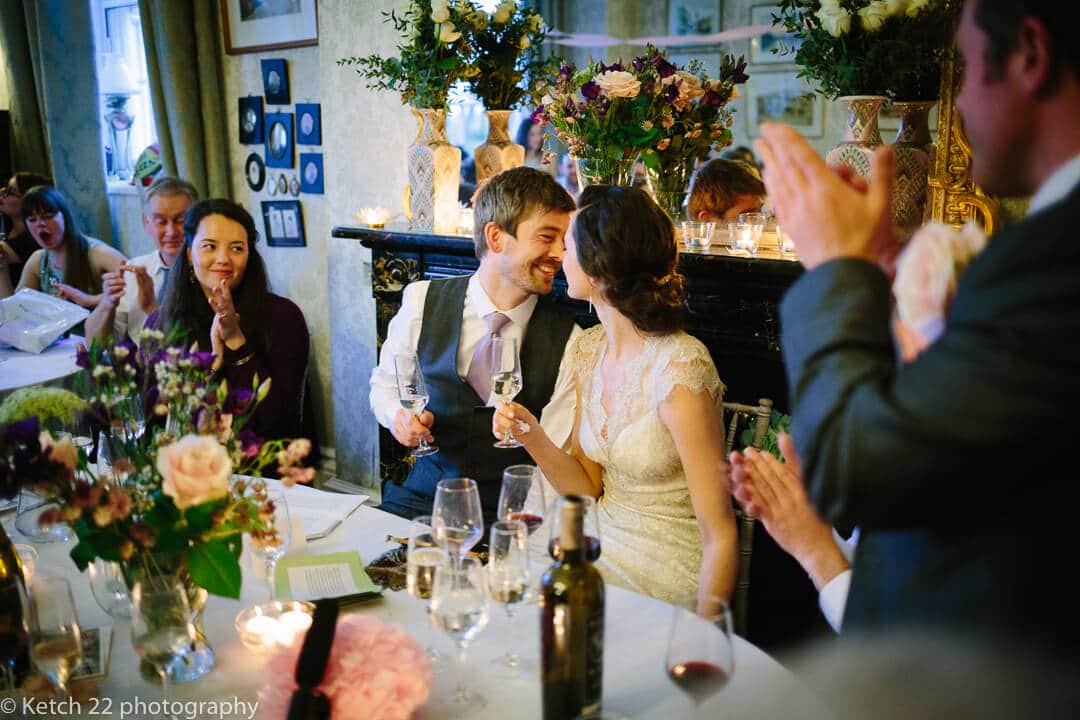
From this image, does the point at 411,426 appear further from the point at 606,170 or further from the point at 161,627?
the point at 161,627

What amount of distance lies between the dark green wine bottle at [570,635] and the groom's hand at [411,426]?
1.35 meters

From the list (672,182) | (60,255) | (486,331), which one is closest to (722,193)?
(672,182)

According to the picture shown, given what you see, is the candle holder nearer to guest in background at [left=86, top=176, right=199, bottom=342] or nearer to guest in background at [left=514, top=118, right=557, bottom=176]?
guest in background at [left=86, top=176, right=199, bottom=342]

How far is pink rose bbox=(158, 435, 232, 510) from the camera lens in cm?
122

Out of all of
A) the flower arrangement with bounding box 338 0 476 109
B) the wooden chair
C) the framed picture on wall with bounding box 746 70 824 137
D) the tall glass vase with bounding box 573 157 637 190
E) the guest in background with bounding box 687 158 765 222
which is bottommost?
the wooden chair

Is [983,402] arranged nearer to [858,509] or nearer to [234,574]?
[858,509]

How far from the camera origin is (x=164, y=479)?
4.07 ft

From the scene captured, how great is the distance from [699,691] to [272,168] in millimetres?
4238

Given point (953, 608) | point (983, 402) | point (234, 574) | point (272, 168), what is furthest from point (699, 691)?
point (272, 168)

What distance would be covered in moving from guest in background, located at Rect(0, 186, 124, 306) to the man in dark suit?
4.13 meters

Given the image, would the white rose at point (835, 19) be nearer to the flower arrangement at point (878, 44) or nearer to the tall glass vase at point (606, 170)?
the flower arrangement at point (878, 44)

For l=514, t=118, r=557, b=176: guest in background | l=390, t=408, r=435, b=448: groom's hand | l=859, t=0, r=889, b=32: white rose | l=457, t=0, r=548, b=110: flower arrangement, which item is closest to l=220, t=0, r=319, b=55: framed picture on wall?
l=514, t=118, r=557, b=176: guest in background

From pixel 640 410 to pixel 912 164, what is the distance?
1102 mm

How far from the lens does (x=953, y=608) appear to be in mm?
897
